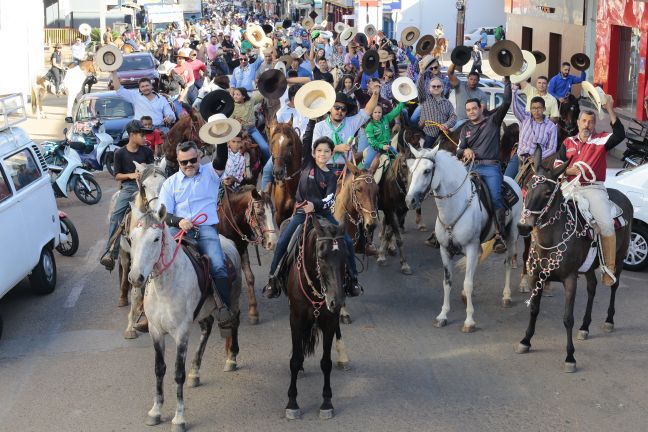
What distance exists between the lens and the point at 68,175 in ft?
60.6

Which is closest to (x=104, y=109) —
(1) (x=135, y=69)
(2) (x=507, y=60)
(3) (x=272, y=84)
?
(3) (x=272, y=84)

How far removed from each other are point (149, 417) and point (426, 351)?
10.7ft

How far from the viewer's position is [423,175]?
1105 centimetres

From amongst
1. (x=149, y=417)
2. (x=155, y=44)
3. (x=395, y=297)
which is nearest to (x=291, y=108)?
(x=395, y=297)

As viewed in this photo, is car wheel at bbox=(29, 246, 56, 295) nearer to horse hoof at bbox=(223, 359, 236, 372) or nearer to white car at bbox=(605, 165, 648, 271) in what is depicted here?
horse hoof at bbox=(223, 359, 236, 372)

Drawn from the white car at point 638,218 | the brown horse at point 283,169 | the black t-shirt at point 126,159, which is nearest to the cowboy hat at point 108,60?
the brown horse at point 283,169

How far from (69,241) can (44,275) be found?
220 cm

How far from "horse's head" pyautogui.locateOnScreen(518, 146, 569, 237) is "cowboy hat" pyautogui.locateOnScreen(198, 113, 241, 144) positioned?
3512 mm

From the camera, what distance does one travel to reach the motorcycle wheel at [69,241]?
1498 cm

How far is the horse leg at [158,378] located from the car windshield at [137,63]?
27987mm

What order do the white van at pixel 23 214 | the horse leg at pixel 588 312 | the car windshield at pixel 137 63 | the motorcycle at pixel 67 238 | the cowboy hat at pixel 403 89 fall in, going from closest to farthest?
the horse leg at pixel 588 312, the white van at pixel 23 214, the motorcycle at pixel 67 238, the cowboy hat at pixel 403 89, the car windshield at pixel 137 63

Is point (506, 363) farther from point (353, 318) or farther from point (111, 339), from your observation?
point (111, 339)

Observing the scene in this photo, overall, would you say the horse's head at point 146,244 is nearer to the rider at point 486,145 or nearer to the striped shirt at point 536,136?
the rider at point 486,145

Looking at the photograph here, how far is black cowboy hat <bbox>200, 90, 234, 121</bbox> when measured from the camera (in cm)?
1346
